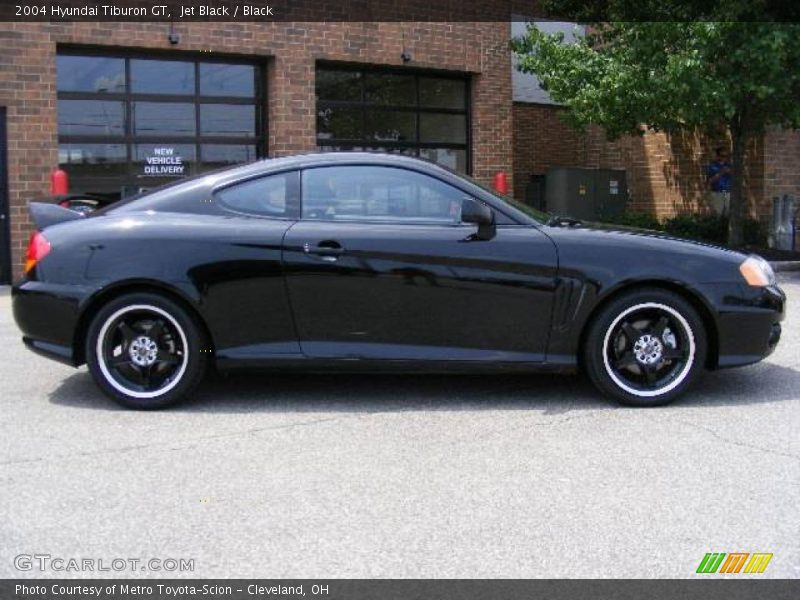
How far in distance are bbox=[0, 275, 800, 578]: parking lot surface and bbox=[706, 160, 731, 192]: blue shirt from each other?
11748mm

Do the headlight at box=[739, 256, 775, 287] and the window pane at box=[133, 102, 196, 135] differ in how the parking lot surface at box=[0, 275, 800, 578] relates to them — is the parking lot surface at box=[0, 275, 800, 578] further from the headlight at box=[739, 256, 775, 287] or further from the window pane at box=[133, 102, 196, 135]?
the window pane at box=[133, 102, 196, 135]

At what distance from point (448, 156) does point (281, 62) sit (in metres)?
3.53

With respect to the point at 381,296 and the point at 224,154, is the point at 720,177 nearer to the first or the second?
the point at 224,154

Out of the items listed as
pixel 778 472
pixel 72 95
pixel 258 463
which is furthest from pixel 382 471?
pixel 72 95

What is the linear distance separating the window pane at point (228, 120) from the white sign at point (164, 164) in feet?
1.92

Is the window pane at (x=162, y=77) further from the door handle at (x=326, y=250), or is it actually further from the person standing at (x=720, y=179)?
the person standing at (x=720, y=179)

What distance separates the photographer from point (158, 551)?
3.28m

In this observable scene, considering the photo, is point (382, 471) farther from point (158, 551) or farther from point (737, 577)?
point (737, 577)

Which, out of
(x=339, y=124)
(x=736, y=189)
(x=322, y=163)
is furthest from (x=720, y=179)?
(x=322, y=163)

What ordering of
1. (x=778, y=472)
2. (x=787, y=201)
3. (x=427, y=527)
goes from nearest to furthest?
(x=427, y=527) → (x=778, y=472) → (x=787, y=201)

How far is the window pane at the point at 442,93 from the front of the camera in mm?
14805

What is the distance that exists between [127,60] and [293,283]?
8519 mm

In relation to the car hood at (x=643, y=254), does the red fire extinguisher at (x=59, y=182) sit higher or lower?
higher
